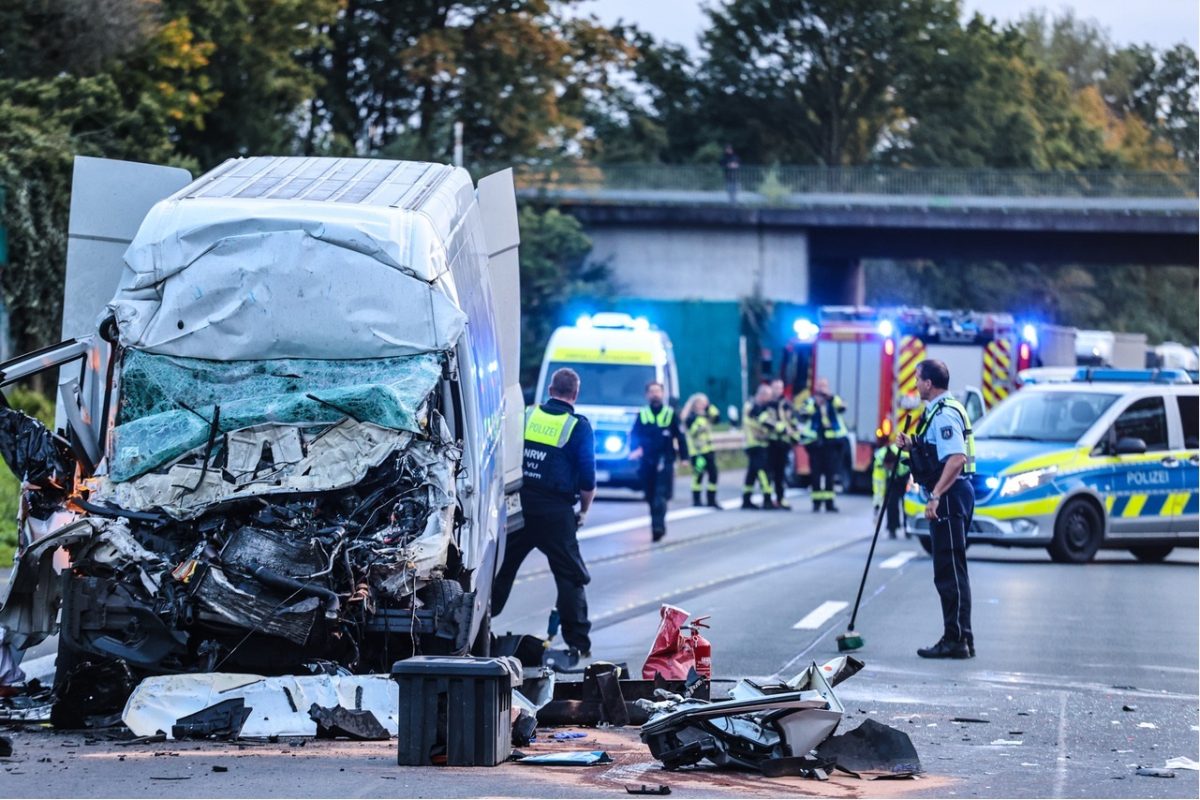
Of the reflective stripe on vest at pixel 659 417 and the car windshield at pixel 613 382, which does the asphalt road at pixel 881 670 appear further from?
the car windshield at pixel 613 382

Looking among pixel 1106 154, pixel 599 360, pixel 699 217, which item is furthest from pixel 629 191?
pixel 1106 154

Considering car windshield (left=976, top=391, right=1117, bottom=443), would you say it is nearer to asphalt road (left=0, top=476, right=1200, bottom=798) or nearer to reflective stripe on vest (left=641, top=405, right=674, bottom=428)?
asphalt road (left=0, top=476, right=1200, bottom=798)

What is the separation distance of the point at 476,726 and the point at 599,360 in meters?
20.1

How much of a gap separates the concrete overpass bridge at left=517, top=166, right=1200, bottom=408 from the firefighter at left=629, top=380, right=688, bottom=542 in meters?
25.6

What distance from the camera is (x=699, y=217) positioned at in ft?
173

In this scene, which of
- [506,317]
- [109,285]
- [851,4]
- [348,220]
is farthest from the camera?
[851,4]

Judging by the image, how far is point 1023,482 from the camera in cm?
1931

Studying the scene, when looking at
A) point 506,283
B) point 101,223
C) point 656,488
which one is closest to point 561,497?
point 506,283

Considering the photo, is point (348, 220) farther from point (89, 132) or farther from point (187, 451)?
point (89, 132)

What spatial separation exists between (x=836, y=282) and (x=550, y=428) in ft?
169

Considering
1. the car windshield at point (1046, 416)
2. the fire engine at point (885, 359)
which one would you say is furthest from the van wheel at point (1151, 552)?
the fire engine at point (885, 359)

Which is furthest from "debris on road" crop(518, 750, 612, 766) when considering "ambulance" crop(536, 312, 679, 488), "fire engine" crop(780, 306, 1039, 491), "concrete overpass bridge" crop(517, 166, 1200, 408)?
"concrete overpass bridge" crop(517, 166, 1200, 408)

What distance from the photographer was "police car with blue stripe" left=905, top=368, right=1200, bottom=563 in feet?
63.7

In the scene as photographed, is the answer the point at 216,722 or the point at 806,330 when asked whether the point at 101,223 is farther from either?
the point at 806,330
